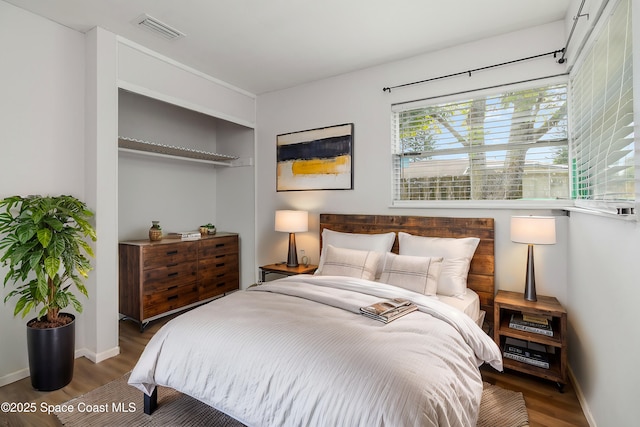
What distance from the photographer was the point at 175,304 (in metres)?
3.58

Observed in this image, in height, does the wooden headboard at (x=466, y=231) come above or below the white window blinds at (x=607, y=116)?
below

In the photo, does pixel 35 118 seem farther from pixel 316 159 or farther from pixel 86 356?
pixel 316 159

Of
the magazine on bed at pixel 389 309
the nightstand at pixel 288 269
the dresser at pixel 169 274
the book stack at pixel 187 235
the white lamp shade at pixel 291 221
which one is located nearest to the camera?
the magazine on bed at pixel 389 309

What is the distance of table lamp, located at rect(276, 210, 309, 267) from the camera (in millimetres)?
3615

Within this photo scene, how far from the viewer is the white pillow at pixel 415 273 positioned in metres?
2.50

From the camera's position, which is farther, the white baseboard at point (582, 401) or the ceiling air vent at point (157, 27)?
the ceiling air vent at point (157, 27)

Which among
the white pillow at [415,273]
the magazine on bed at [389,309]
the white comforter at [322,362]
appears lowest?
the white comforter at [322,362]

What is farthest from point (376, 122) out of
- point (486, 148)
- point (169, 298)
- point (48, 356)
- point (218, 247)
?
point (48, 356)

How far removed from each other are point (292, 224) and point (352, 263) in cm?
97

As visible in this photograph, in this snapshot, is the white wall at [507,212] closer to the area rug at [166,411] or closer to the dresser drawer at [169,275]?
the area rug at [166,411]

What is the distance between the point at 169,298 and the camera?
3510 mm

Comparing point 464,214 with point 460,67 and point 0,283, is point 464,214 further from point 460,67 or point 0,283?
point 0,283

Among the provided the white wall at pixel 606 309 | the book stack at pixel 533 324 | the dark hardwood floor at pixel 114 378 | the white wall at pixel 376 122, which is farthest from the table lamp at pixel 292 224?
the white wall at pixel 606 309

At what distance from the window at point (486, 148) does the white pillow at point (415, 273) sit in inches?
32.8
